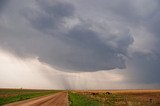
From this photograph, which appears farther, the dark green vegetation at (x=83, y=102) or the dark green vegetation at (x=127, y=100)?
the dark green vegetation at (x=127, y=100)

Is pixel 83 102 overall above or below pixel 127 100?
below

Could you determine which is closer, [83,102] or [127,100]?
[83,102]

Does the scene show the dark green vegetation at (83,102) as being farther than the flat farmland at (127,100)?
No

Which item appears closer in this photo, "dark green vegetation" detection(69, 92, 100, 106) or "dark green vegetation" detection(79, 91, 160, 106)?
"dark green vegetation" detection(69, 92, 100, 106)

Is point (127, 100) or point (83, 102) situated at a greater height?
point (127, 100)

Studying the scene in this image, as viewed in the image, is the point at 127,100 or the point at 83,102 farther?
the point at 127,100

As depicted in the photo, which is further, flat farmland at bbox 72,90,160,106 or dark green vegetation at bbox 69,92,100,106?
flat farmland at bbox 72,90,160,106
